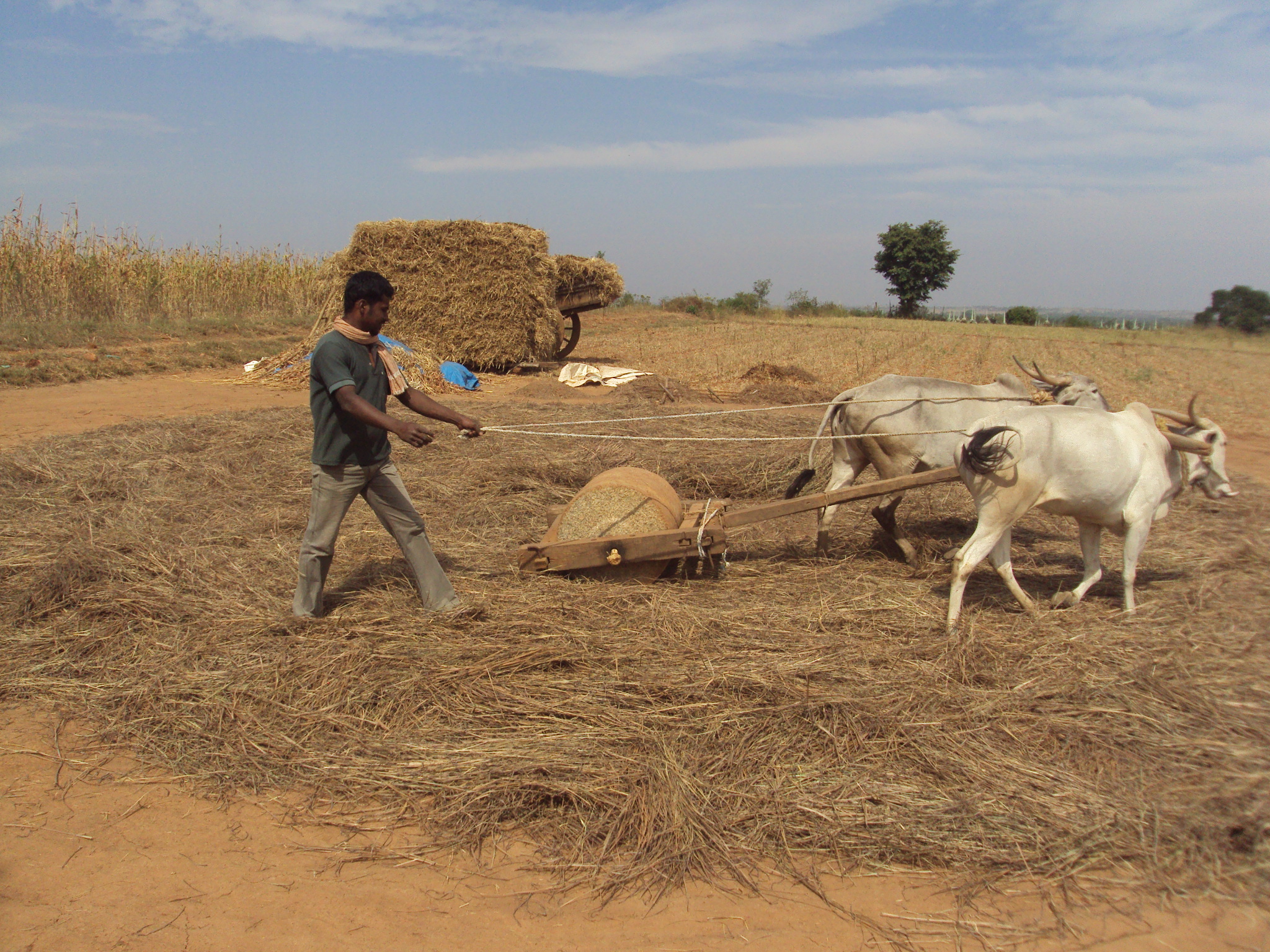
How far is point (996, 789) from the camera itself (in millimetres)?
3338

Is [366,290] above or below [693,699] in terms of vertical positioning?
above

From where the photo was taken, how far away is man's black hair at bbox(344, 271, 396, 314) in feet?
14.8

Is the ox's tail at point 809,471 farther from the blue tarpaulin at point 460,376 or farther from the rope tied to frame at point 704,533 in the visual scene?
the blue tarpaulin at point 460,376

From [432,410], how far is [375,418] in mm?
617

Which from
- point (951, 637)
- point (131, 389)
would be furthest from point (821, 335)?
point (951, 637)

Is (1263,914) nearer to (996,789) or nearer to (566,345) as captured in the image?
(996,789)

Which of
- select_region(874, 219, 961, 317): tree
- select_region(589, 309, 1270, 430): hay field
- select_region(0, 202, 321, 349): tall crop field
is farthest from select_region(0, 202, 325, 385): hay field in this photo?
select_region(874, 219, 961, 317): tree

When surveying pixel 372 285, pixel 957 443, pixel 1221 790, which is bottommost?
pixel 1221 790

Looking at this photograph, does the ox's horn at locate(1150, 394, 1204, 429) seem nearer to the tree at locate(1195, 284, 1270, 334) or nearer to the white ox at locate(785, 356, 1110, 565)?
the white ox at locate(785, 356, 1110, 565)

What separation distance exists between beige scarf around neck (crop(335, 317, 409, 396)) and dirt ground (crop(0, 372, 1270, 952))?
2.29m

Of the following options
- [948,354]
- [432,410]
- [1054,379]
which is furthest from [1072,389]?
[948,354]

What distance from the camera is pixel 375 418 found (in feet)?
14.3

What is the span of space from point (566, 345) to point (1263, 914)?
1865 centimetres

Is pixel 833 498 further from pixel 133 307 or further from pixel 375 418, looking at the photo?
pixel 133 307
